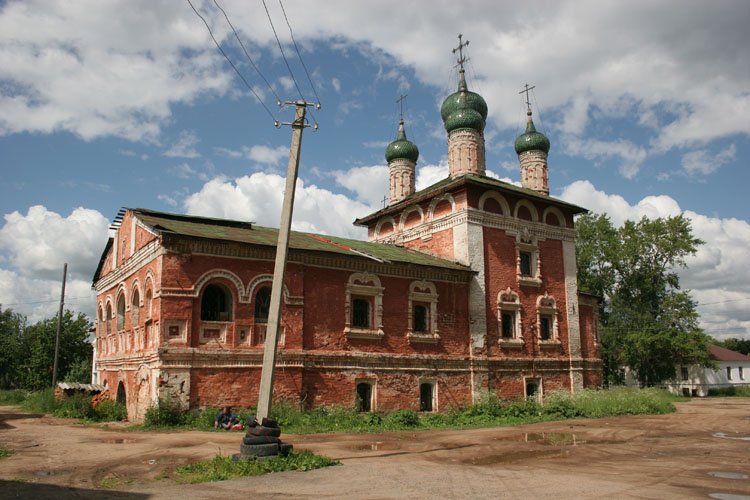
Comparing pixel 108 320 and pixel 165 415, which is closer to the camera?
pixel 165 415

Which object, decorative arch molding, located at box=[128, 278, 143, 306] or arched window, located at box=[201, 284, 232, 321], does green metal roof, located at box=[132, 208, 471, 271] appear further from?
decorative arch molding, located at box=[128, 278, 143, 306]

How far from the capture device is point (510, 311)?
2361 centimetres

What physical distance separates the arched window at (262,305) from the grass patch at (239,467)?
309 inches

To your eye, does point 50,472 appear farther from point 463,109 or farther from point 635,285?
point 635,285

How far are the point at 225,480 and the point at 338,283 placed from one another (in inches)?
427

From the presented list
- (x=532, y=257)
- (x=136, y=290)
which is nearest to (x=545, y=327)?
(x=532, y=257)

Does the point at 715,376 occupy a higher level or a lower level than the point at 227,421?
higher

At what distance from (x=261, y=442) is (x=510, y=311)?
15.6 metres

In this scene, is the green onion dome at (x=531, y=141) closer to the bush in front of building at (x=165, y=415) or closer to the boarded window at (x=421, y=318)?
the boarded window at (x=421, y=318)

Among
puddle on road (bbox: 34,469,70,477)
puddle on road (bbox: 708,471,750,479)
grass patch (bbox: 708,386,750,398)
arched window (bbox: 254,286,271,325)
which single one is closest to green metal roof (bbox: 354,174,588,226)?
arched window (bbox: 254,286,271,325)

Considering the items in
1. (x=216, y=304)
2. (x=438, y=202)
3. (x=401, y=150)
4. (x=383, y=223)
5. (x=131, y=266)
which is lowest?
(x=216, y=304)

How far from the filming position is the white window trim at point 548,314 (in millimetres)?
24405

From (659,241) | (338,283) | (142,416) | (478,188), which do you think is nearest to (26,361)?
(142,416)

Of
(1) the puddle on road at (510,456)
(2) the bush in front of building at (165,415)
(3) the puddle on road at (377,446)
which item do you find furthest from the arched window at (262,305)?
(1) the puddle on road at (510,456)
